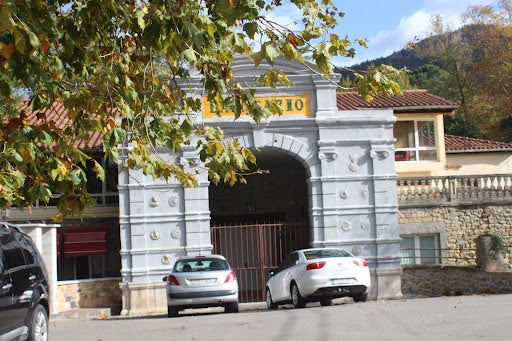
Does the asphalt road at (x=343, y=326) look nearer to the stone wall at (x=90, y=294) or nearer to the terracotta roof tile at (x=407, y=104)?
the stone wall at (x=90, y=294)

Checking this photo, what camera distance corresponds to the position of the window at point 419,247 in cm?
2796

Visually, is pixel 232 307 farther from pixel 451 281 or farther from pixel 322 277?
pixel 451 281

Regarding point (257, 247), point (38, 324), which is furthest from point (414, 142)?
point (38, 324)

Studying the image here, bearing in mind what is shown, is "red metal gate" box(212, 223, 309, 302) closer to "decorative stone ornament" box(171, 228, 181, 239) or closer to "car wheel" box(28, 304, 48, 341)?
"decorative stone ornament" box(171, 228, 181, 239)

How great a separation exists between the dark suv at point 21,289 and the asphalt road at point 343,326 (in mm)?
3030

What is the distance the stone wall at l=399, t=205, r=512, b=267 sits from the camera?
27859 mm

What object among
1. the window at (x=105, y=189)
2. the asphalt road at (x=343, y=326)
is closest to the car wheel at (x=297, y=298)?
the asphalt road at (x=343, y=326)

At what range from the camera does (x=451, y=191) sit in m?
27.8

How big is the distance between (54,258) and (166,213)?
3.64m

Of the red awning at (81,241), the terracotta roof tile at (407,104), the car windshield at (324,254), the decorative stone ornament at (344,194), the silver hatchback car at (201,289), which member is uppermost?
the terracotta roof tile at (407,104)

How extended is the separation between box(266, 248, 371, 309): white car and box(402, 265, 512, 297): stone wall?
615 centimetres

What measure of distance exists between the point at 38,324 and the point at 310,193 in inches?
602

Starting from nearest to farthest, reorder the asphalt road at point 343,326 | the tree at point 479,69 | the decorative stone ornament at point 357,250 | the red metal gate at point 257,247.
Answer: the asphalt road at point 343,326
the decorative stone ornament at point 357,250
the red metal gate at point 257,247
the tree at point 479,69

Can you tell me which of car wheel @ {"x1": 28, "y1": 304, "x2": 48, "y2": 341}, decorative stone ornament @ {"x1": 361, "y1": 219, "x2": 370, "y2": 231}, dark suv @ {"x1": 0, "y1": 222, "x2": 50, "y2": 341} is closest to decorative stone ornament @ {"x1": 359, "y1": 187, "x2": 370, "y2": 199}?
decorative stone ornament @ {"x1": 361, "y1": 219, "x2": 370, "y2": 231}
